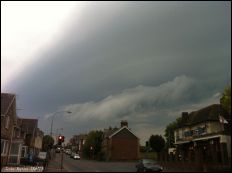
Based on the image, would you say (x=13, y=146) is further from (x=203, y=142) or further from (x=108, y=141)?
(x=108, y=141)

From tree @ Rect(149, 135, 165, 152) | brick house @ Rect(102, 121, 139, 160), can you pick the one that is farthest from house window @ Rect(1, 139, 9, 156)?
tree @ Rect(149, 135, 165, 152)

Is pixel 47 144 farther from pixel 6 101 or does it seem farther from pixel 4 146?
pixel 4 146

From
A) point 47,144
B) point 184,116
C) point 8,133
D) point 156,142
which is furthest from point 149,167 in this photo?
point 156,142

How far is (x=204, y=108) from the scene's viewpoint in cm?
5288

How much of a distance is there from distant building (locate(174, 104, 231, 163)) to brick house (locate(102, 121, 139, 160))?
25.0m

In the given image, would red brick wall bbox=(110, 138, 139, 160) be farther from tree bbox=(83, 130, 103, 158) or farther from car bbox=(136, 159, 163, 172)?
car bbox=(136, 159, 163, 172)

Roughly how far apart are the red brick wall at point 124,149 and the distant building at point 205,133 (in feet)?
81.8

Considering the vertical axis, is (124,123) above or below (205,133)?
above

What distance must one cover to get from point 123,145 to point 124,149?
1064mm

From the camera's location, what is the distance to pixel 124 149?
267 ft

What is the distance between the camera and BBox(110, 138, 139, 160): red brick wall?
80500mm

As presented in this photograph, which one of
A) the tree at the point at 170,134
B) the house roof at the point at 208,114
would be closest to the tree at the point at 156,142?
the tree at the point at 170,134

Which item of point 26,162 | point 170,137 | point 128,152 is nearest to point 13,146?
point 26,162

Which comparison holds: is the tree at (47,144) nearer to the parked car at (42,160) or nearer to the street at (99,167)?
the parked car at (42,160)
